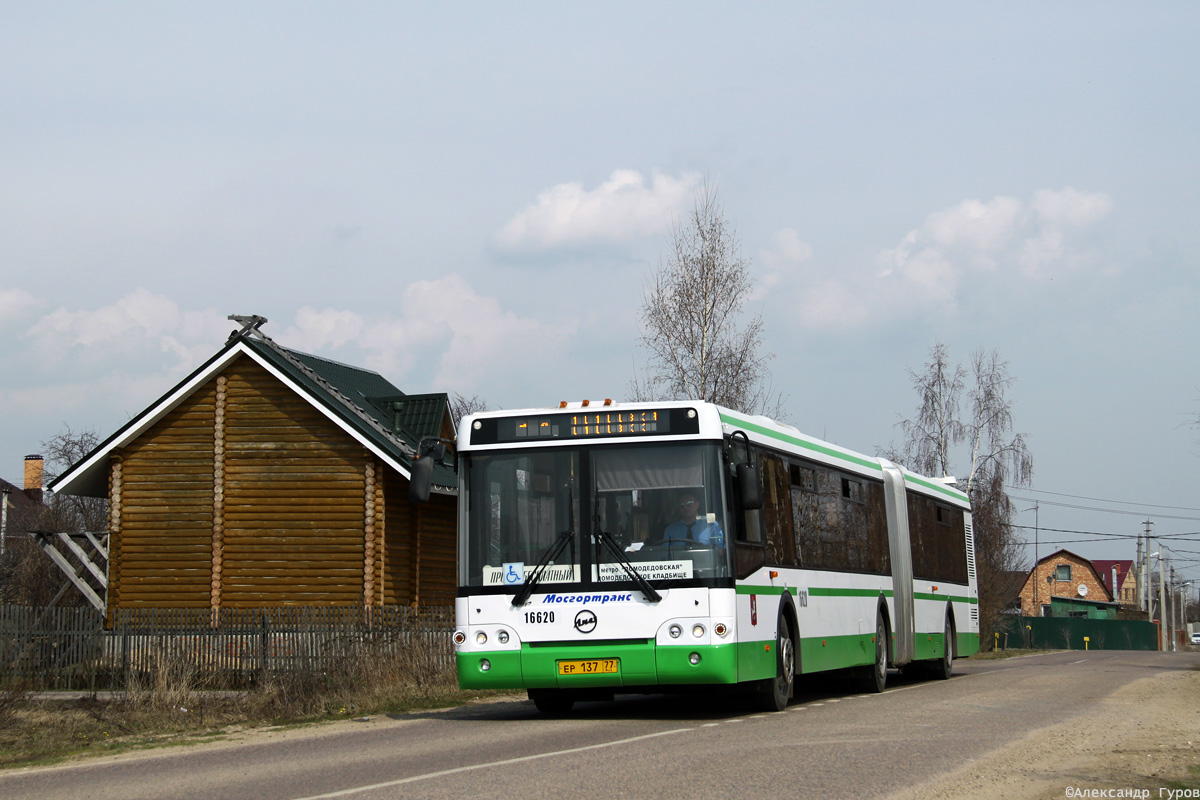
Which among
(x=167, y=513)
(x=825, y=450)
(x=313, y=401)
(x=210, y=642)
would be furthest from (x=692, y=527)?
(x=167, y=513)

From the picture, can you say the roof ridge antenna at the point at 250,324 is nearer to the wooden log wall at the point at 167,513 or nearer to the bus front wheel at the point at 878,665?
the wooden log wall at the point at 167,513

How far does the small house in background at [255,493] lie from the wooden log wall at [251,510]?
0.02 meters

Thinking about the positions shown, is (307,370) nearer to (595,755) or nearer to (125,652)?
(125,652)

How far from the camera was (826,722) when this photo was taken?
13328 millimetres

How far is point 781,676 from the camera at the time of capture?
15.0 meters

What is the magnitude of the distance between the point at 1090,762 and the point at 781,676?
17.3 ft

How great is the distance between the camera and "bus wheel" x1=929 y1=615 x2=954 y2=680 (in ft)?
76.0

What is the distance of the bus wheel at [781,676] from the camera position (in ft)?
48.3

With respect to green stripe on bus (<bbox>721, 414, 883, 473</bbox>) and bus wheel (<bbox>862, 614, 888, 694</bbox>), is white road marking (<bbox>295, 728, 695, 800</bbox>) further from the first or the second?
bus wheel (<bbox>862, 614, 888, 694</bbox>)

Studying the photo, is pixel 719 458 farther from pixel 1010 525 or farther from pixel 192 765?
pixel 1010 525

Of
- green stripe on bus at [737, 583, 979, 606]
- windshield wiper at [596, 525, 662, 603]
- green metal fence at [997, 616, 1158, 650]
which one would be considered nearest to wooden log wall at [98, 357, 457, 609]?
green stripe on bus at [737, 583, 979, 606]

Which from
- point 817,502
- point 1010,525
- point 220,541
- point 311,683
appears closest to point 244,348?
point 220,541

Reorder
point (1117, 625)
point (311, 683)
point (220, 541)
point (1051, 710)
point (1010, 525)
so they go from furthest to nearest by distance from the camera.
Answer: point (1117, 625) < point (1010, 525) < point (220, 541) < point (311, 683) < point (1051, 710)

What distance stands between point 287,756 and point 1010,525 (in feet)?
146
